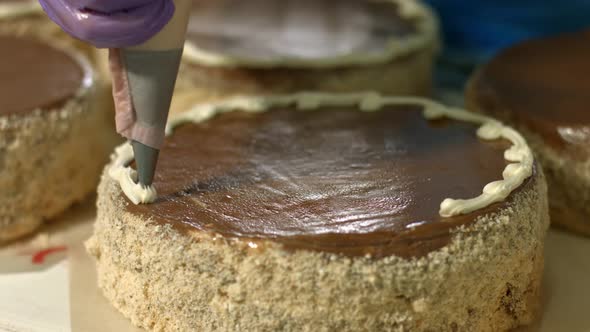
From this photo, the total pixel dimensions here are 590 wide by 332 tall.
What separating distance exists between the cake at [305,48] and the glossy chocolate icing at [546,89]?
0.32 metres

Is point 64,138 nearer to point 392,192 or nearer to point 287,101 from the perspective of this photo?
point 287,101

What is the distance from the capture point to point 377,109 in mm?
2260

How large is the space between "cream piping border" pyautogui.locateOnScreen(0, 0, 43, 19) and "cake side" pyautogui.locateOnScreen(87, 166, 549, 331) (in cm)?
147

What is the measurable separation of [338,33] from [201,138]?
0.88 metres

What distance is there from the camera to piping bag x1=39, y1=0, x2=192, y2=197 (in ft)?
4.96

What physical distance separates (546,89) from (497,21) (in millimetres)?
1052

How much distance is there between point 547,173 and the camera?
2178 millimetres

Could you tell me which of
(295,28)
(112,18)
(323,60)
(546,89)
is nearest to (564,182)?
(546,89)

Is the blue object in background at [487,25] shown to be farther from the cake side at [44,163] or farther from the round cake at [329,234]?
the cake side at [44,163]

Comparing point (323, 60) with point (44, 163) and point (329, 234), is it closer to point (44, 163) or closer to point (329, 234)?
point (44, 163)

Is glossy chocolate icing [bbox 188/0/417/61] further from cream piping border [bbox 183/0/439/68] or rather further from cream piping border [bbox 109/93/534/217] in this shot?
cream piping border [bbox 109/93/534/217]

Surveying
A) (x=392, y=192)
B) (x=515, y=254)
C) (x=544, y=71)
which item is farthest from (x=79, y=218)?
(x=544, y=71)

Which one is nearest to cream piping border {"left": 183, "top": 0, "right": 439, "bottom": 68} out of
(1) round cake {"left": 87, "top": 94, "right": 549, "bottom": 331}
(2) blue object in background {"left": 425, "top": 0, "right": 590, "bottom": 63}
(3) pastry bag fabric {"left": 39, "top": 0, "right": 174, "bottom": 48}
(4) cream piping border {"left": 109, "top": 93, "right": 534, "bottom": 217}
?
(4) cream piping border {"left": 109, "top": 93, "right": 534, "bottom": 217}

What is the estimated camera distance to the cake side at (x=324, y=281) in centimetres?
155
